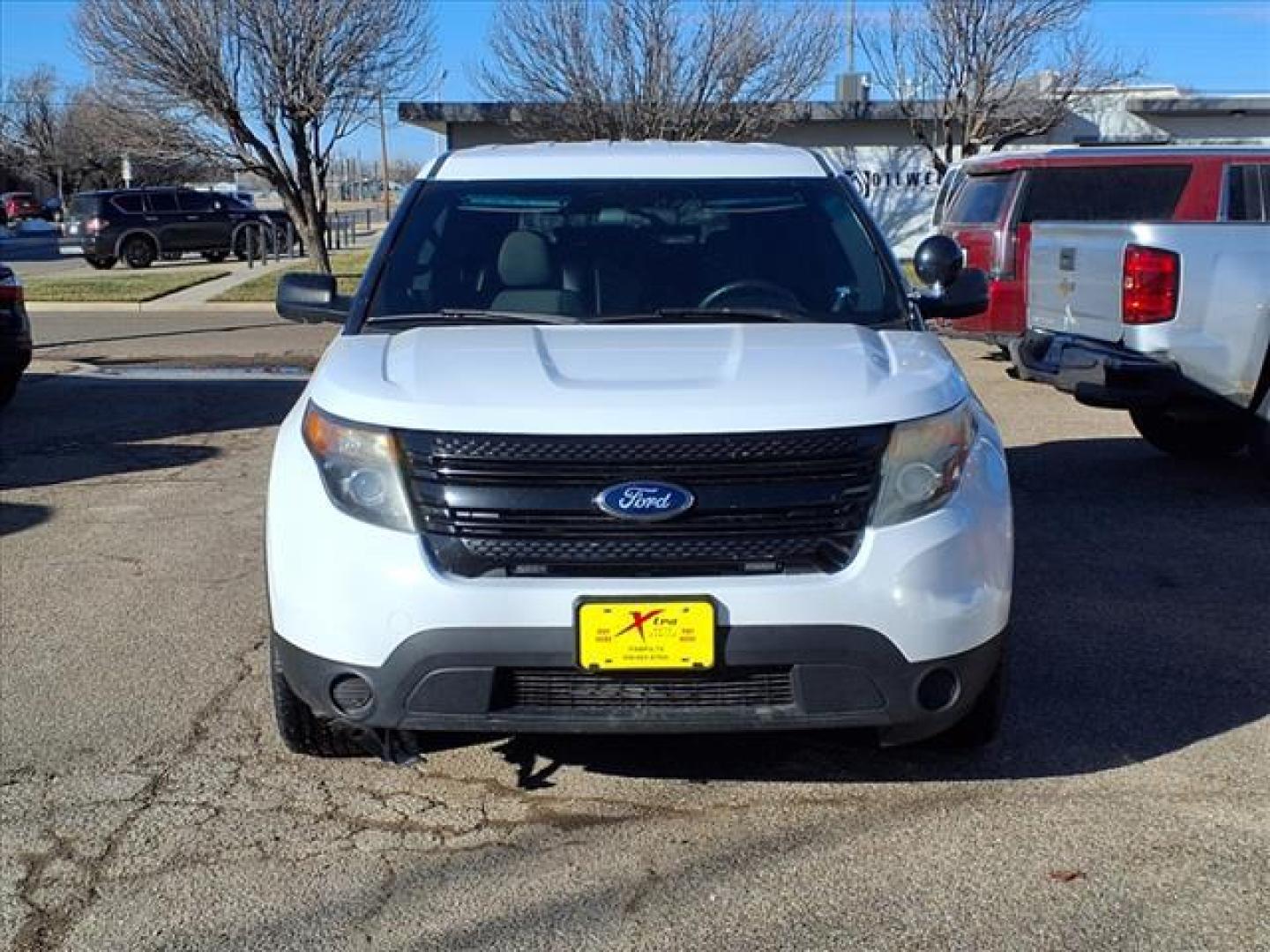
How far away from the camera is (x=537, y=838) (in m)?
3.66

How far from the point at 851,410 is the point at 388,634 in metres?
1.26

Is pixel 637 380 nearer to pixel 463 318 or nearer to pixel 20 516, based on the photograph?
pixel 463 318

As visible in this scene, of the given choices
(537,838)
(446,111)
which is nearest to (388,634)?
(537,838)

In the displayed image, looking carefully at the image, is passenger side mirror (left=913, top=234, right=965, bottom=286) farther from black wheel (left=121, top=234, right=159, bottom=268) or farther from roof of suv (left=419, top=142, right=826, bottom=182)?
A: black wheel (left=121, top=234, right=159, bottom=268)

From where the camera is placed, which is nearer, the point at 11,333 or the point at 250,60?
the point at 11,333

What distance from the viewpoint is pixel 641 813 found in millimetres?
3811

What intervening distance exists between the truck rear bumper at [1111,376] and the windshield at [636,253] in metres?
2.70

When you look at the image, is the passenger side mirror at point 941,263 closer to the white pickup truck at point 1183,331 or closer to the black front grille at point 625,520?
the black front grille at point 625,520

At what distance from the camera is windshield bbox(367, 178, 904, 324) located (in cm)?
457

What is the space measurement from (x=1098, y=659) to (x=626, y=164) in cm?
248

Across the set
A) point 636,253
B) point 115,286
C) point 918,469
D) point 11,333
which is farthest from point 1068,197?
point 115,286

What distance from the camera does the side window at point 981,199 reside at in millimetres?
12305

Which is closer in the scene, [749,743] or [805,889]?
[805,889]

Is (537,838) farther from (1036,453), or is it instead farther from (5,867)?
(1036,453)
